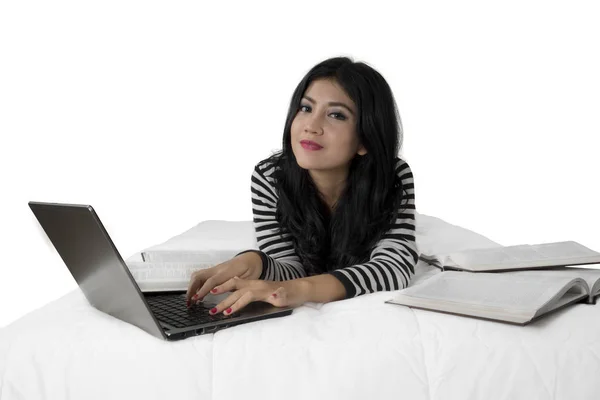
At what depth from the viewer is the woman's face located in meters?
1.94

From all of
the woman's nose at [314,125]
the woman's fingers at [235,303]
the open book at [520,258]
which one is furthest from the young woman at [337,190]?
the woman's fingers at [235,303]

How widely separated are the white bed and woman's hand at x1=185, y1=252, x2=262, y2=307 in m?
0.22

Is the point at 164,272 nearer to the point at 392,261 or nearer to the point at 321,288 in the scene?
the point at 321,288

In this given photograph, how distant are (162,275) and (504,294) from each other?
0.91m

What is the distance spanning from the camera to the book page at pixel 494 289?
58.1 inches

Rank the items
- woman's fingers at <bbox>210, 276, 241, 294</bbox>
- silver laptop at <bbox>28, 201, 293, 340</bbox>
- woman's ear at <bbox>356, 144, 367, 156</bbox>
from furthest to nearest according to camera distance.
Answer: woman's ear at <bbox>356, 144, 367, 156</bbox> → woman's fingers at <bbox>210, 276, 241, 294</bbox> → silver laptop at <bbox>28, 201, 293, 340</bbox>

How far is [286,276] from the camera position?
6.54ft

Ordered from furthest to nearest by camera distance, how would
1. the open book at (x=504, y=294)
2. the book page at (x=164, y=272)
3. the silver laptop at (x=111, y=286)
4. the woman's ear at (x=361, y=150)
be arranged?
the woman's ear at (x=361, y=150), the book page at (x=164, y=272), the open book at (x=504, y=294), the silver laptop at (x=111, y=286)

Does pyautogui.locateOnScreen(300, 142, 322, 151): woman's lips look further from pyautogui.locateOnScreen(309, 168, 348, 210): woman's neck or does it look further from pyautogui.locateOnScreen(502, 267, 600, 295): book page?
pyautogui.locateOnScreen(502, 267, 600, 295): book page

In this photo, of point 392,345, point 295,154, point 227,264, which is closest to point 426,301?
point 392,345

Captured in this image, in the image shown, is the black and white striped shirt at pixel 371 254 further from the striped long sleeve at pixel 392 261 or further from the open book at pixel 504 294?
the open book at pixel 504 294

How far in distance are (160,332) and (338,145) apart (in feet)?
2.78

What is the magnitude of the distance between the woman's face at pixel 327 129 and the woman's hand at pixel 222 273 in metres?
0.35

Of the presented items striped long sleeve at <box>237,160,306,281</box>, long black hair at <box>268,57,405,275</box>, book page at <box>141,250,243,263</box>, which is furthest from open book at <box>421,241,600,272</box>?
book page at <box>141,250,243,263</box>
